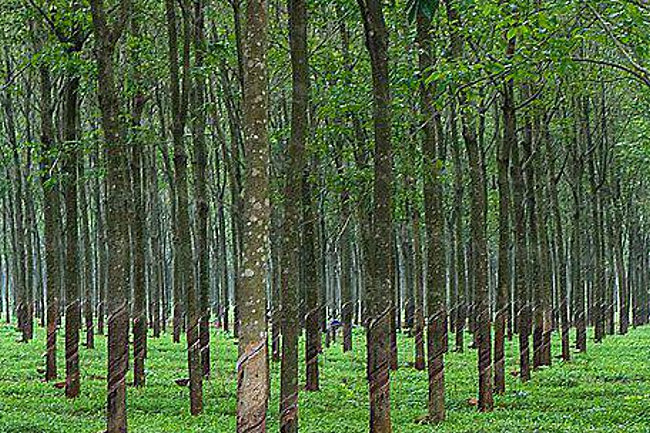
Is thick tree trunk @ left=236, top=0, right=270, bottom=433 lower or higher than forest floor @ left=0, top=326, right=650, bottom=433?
higher

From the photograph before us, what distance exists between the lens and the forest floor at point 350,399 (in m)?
12.6

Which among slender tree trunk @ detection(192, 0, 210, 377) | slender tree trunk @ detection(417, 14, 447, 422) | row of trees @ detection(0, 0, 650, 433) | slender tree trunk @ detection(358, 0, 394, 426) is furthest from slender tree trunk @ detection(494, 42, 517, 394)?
slender tree trunk @ detection(192, 0, 210, 377)

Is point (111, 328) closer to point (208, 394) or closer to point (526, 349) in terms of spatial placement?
point (208, 394)

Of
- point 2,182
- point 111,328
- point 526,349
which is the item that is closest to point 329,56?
point 526,349

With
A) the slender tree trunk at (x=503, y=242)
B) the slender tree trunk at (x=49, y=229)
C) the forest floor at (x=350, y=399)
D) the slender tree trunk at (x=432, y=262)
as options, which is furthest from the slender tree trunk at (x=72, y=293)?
the slender tree trunk at (x=503, y=242)

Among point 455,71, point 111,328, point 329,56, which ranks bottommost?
point 111,328

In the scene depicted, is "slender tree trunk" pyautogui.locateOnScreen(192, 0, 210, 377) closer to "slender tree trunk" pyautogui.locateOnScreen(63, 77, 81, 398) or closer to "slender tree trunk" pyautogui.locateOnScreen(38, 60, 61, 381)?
"slender tree trunk" pyautogui.locateOnScreen(63, 77, 81, 398)

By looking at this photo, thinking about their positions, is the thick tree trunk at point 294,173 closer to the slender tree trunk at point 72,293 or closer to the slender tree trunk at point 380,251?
the slender tree trunk at point 380,251

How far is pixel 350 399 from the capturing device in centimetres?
1603

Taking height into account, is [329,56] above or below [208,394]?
above

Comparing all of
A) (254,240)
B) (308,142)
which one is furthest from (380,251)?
(308,142)

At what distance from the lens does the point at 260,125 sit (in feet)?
25.9

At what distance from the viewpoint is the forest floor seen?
12.6 meters

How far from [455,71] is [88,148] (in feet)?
23.3
